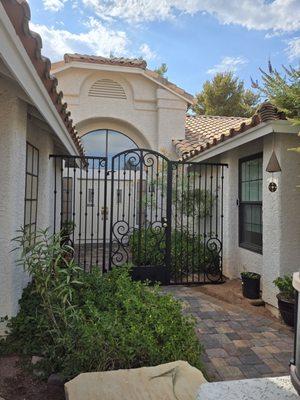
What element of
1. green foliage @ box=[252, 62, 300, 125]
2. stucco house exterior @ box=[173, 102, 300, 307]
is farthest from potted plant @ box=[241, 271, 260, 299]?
green foliage @ box=[252, 62, 300, 125]

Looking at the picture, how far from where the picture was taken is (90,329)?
9.50ft

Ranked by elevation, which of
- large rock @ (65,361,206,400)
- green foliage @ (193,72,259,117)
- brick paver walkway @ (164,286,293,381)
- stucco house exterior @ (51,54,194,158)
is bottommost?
brick paver walkway @ (164,286,293,381)

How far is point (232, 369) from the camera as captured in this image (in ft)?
10.5

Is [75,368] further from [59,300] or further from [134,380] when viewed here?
[59,300]

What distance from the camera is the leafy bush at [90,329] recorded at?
2.81 meters

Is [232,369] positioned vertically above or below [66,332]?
below

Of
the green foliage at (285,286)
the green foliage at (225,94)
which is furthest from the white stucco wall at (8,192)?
the green foliage at (225,94)

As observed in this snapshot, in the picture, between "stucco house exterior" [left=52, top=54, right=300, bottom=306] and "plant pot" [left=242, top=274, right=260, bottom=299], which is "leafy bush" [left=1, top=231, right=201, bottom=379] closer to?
"plant pot" [left=242, top=274, right=260, bottom=299]

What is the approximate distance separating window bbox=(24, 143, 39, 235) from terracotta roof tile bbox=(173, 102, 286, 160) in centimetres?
344

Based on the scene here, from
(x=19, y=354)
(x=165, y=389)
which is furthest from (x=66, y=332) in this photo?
(x=165, y=389)

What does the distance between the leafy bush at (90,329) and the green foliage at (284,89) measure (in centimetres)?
303

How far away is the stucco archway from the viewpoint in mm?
11312

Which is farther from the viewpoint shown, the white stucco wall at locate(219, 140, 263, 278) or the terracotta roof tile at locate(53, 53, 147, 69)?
the terracotta roof tile at locate(53, 53, 147, 69)

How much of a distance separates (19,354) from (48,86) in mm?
2883
